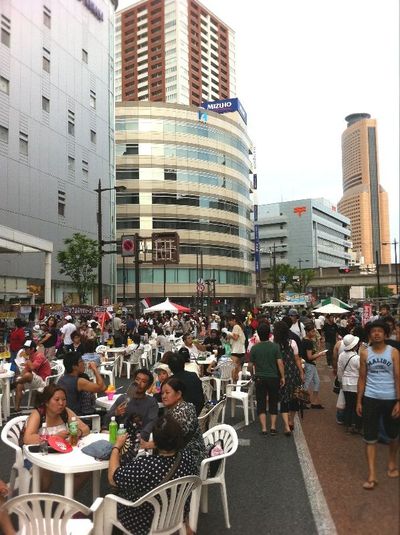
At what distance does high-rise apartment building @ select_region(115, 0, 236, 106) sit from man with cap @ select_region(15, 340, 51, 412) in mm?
96440

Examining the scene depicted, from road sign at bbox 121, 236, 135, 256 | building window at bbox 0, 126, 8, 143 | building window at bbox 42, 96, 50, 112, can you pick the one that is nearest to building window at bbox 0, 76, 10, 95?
building window at bbox 0, 126, 8, 143

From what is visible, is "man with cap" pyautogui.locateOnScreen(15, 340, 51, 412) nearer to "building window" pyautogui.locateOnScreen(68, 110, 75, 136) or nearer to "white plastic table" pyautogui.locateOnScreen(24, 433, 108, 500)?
"white plastic table" pyautogui.locateOnScreen(24, 433, 108, 500)

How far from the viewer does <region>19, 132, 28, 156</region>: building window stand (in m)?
33.2

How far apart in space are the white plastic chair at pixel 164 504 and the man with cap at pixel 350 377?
4196mm

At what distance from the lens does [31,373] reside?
28.0ft

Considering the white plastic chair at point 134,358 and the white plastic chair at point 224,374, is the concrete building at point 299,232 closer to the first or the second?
the white plastic chair at point 134,358

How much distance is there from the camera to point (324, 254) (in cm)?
11356

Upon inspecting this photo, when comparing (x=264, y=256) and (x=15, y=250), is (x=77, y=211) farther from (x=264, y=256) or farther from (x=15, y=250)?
(x=264, y=256)

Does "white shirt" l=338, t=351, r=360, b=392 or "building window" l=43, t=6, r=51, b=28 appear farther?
"building window" l=43, t=6, r=51, b=28

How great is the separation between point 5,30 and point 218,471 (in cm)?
3635

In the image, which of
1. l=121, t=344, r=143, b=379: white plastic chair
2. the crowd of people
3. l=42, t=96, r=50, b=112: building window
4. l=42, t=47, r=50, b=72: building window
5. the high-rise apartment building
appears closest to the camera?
the crowd of people

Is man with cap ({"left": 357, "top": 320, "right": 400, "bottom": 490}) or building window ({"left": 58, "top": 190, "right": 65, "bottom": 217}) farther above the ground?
building window ({"left": 58, "top": 190, "right": 65, "bottom": 217})

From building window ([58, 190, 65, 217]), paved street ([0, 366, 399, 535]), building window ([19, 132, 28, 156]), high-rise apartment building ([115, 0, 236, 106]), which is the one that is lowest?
paved street ([0, 366, 399, 535])

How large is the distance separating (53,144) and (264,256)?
78827 millimetres
